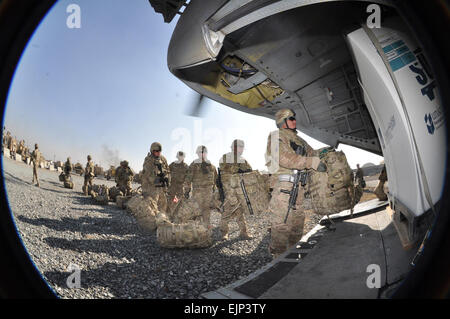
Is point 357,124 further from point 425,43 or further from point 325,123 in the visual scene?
point 425,43

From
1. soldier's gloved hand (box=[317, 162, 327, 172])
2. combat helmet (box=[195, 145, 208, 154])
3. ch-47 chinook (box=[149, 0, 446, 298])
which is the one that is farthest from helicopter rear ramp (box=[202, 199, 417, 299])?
combat helmet (box=[195, 145, 208, 154])

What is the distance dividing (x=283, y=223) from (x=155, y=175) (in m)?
3.85

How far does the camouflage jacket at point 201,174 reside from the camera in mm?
5207

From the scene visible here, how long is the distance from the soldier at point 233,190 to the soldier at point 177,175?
218 cm

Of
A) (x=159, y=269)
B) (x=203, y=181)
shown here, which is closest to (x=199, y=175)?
(x=203, y=181)

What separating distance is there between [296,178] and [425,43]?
2038 mm

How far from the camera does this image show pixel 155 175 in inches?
204

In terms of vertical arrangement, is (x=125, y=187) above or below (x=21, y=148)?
below

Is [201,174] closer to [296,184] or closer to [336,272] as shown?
[296,184]

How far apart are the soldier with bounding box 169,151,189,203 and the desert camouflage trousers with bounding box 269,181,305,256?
164 inches

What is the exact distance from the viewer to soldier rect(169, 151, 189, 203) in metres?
6.31

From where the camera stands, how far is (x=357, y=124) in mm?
3250

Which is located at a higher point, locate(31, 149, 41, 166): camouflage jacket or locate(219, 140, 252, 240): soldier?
locate(31, 149, 41, 166): camouflage jacket

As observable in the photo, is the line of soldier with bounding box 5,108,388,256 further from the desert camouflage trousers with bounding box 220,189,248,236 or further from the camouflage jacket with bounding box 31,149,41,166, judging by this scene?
the camouflage jacket with bounding box 31,149,41,166
